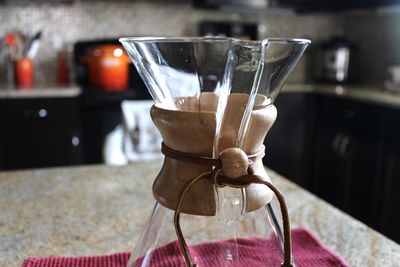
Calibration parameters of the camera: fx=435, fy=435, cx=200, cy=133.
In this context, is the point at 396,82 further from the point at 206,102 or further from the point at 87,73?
the point at 206,102

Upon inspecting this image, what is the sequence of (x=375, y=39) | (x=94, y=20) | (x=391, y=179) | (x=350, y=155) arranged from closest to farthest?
1. (x=391, y=179)
2. (x=350, y=155)
3. (x=94, y=20)
4. (x=375, y=39)

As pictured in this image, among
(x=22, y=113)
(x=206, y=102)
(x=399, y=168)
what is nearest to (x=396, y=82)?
(x=399, y=168)

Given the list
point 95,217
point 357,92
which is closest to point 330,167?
point 357,92

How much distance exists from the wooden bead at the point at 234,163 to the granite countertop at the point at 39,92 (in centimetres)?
203

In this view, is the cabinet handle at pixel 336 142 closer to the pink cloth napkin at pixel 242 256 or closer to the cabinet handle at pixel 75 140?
the cabinet handle at pixel 75 140

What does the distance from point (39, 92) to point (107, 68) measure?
0.43 metres

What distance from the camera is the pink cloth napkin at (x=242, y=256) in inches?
20.2

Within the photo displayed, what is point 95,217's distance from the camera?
77cm

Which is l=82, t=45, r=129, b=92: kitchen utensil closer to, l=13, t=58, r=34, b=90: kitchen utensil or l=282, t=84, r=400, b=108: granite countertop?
l=13, t=58, r=34, b=90: kitchen utensil

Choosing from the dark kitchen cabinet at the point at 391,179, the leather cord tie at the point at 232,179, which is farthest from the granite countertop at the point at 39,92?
the leather cord tie at the point at 232,179

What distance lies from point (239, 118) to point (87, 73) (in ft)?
7.90

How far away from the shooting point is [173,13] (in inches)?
→ 113

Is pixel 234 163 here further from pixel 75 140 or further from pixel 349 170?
pixel 349 170

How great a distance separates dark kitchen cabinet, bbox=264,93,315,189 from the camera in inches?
108
